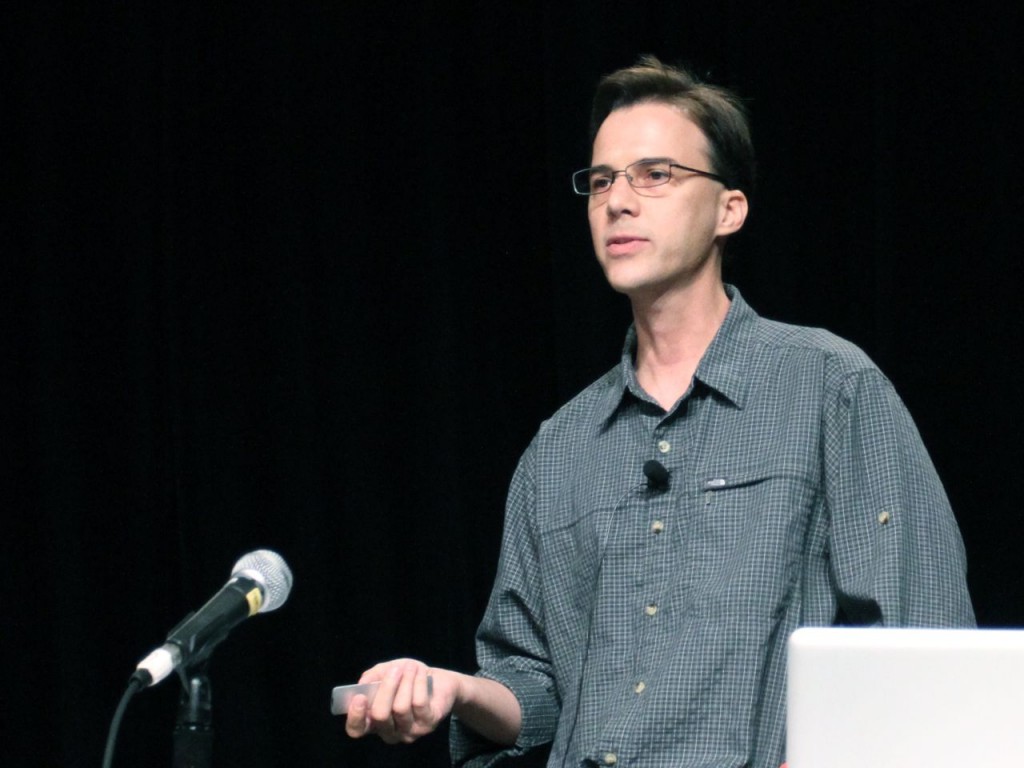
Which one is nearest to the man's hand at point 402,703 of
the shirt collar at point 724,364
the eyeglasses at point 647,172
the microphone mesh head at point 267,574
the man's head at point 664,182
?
the microphone mesh head at point 267,574

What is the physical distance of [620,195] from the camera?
2.08 metres

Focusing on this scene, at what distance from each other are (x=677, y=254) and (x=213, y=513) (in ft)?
4.10

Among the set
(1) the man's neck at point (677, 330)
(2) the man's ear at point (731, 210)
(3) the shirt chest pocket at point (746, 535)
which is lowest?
(3) the shirt chest pocket at point (746, 535)

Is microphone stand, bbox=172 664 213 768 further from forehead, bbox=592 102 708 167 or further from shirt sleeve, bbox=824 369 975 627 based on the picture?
forehead, bbox=592 102 708 167

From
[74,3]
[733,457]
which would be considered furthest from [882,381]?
[74,3]

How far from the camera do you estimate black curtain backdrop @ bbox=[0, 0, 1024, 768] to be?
9.09 ft

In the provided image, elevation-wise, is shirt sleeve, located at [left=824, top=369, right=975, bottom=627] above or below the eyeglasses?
below

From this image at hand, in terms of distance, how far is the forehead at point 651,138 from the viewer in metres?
2.10

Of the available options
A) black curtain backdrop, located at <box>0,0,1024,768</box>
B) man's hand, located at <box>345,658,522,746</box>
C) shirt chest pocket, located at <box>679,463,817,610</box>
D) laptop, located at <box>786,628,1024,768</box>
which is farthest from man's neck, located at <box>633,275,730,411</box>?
laptop, located at <box>786,628,1024,768</box>

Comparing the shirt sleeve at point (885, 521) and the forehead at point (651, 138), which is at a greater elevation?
the forehead at point (651, 138)

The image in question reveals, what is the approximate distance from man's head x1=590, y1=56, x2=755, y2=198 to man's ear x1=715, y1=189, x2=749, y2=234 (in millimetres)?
14

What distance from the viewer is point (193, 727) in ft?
4.01

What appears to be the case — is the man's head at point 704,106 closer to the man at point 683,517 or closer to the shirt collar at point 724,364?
the man at point 683,517

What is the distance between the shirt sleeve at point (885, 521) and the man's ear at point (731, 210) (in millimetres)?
380
